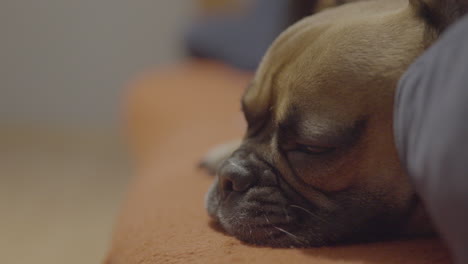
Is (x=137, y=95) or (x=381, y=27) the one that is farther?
(x=137, y=95)

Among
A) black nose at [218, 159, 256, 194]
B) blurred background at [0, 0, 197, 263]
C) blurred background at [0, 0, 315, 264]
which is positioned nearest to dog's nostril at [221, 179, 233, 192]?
black nose at [218, 159, 256, 194]

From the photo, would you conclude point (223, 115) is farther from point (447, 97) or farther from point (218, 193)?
point (447, 97)

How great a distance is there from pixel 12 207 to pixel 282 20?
5.50 ft

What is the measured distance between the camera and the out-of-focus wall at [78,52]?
4676 millimetres

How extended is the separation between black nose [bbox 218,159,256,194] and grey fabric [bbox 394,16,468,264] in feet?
1.12

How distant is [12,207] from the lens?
10.2 ft

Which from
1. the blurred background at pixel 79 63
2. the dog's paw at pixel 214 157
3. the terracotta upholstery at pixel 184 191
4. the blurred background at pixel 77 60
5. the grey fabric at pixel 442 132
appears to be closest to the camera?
the grey fabric at pixel 442 132

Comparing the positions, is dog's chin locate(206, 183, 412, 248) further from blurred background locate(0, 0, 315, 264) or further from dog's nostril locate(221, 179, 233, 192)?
blurred background locate(0, 0, 315, 264)

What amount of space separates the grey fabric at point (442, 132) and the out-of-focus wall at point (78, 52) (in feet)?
12.7

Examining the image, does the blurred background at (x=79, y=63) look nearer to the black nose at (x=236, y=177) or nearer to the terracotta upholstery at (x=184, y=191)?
the terracotta upholstery at (x=184, y=191)

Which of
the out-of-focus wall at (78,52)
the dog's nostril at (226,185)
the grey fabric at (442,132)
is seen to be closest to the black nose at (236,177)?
the dog's nostril at (226,185)

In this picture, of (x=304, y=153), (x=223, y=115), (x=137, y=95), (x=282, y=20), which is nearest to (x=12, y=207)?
(x=137, y=95)

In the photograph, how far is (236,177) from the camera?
119cm

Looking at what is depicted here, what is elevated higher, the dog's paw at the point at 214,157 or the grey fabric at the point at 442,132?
the grey fabric at the point at 442,132
